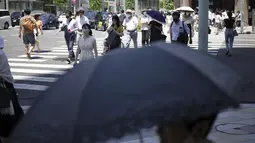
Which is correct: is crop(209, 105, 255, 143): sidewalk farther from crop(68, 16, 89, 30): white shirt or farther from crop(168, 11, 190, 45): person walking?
crop(68, 16, 89, 30): white shirt

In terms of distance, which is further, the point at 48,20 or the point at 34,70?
the point at 48,20

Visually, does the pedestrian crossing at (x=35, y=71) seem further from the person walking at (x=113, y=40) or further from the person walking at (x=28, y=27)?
the person walking at (x=28, y=27)

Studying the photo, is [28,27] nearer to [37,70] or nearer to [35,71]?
[37,70]

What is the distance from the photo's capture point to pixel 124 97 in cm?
211

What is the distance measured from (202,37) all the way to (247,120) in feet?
5.50

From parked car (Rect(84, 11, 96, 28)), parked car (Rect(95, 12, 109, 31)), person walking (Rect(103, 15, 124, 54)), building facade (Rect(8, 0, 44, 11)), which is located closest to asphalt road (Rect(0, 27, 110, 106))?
person walking (Rect(103, 15, 124, 54))

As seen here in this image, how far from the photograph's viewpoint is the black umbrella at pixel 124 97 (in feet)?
6.86

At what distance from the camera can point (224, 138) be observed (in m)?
6.18

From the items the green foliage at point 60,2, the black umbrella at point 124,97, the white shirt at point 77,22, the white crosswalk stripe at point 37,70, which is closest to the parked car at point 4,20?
the white crosswalk stripe at point 37,70

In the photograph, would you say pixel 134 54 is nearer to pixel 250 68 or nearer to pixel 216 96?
pixel 216 96

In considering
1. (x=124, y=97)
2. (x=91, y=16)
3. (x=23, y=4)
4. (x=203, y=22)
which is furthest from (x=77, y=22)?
(x=23, y=4)

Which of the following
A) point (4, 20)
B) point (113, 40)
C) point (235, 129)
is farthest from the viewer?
point (4, 20)

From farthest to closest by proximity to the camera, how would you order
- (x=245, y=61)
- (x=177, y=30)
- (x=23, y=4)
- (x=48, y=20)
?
(x=23, y=4), (x=48, y=20), (x=245, y=61), (x=177, y=30)

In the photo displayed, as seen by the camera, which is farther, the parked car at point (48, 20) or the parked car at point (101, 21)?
the parked car at point (48, 20)
